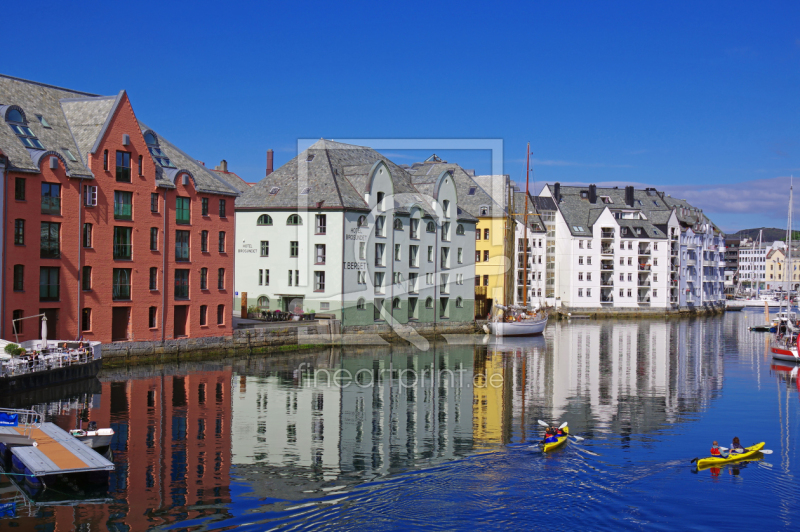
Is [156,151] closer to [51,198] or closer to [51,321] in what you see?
[51,198]

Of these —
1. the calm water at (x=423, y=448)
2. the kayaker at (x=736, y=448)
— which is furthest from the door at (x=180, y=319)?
the kayaker at (x=736, y=448)

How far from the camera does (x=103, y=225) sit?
62750mm

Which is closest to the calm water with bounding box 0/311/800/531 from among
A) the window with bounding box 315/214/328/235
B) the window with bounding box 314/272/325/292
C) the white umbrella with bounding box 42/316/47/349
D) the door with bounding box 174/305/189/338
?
the white umbrella with bounding box 42/316/47/349

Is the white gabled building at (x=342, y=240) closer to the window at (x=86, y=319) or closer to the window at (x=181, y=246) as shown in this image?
the window at (x=181, y=246)

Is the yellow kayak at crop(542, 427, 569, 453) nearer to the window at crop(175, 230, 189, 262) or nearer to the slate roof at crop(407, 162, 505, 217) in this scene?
the window at crop(175, 230, 189, 262)

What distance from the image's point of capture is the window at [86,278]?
201 feet

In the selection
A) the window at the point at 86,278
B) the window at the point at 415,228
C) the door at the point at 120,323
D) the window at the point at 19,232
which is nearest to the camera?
the window at the point at 19,232

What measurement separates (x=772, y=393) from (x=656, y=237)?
109571mm

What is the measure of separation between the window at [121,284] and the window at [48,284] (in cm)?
509

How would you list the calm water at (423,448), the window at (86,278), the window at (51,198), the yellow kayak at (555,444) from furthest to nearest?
the window at (86,278)
the window at (51,198)
the yellow kayak at (555,444)
the calm water at (423,448)

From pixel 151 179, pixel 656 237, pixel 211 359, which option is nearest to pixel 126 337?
pixel 211 359

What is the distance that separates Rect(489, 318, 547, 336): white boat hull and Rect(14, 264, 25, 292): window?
61426mm

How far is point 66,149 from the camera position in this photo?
2418 inches

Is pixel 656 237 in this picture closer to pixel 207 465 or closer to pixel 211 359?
pixel 211 359
